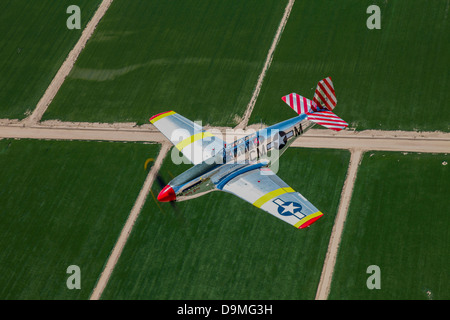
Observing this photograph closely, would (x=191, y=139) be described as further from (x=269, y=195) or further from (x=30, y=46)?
(x=30, y=46)

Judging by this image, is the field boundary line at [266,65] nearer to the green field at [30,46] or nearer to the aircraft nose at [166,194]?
the aircraft nose at [166,194]

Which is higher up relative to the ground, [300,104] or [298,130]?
[300,104]

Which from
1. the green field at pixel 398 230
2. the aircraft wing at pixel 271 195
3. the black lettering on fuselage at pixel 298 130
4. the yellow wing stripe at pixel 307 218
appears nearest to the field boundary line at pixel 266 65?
the black lettering on fuselage at pixel 298 130

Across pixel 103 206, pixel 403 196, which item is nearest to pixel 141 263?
pixel 103 206

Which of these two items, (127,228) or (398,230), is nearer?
(398,230)

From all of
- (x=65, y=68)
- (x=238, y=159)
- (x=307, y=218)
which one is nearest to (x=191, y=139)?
(x=238, y=159)

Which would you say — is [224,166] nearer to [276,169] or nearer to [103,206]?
[276,169]

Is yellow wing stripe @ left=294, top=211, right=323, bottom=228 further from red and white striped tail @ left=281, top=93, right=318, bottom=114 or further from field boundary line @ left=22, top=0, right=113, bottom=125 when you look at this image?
field boundary line @ left=22, top=0, right=113, bottom=125
